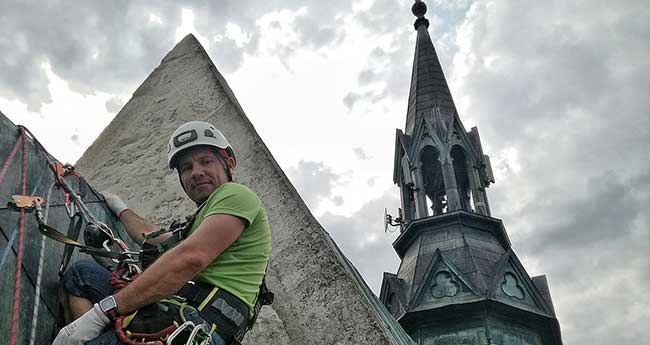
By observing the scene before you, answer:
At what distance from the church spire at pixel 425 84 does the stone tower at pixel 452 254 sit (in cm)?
7

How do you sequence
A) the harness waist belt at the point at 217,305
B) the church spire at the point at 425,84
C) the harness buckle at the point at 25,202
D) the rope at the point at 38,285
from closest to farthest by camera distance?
the harness waist belt at the point at 217,305 → the rope at the point at 38,285 → the harness buckle at the point at 25,202 → the church spire at the point at 425,84

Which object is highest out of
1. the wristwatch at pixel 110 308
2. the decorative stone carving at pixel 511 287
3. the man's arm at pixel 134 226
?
the decorative stone carving at pixel 511 287

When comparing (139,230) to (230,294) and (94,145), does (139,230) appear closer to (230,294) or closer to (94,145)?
(230,294)

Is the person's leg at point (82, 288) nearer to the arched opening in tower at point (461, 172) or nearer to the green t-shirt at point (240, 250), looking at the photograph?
the green t-shirt at point (240, 250)

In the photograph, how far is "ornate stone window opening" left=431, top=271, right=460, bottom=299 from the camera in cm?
Result: 2227

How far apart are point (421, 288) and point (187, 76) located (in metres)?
16.9

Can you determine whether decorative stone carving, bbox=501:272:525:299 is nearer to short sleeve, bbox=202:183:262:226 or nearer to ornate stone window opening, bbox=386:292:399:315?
ornate stone window opening, bbox=386:292:399:315

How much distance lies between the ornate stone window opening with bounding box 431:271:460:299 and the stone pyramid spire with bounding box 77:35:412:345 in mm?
16475

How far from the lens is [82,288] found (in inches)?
126

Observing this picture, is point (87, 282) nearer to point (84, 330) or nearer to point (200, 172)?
point (84, 330)

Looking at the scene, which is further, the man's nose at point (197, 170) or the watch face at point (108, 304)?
the man's nose at point (197, 170)

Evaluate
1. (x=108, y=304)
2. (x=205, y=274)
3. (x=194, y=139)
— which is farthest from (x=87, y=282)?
(x=194, y=139)

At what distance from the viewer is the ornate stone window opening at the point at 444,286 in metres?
22.3

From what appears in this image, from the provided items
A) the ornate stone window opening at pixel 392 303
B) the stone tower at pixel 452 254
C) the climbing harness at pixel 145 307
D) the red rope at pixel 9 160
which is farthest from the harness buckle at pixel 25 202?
the ornate stone window opening at pixel 392 303
